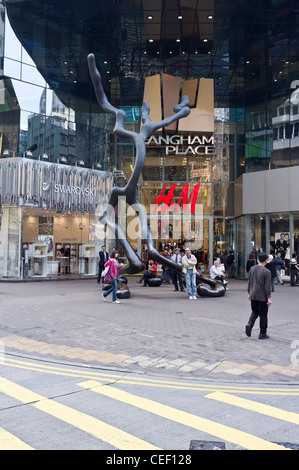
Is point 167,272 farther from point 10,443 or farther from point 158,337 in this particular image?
point 10,443

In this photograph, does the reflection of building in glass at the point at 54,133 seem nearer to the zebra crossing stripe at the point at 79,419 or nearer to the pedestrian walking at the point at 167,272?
the pedestrian walking at the point at 167,272

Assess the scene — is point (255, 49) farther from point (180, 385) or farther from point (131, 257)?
point (180, 385)

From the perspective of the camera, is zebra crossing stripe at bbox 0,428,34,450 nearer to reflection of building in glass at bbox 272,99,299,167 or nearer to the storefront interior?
the storefront interior

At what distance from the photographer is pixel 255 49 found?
2659 cm

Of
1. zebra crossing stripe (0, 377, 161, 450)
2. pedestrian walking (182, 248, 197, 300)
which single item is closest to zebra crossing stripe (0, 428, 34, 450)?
zebra crossing stripe (0, 377, 161, 450)

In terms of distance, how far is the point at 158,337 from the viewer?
8852 millimetres

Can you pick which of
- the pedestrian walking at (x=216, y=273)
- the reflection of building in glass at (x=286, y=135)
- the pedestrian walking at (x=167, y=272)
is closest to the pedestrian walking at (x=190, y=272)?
the pedestrian walking at (x=216, y=273)

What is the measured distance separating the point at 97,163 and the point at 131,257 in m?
13.2

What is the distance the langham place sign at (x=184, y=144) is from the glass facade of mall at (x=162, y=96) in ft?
1.18

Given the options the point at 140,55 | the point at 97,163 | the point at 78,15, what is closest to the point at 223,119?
the point at 140,55

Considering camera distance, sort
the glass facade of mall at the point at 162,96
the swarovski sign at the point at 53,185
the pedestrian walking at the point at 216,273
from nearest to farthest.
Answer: the pedestrian walking at the point at 216,273
the swarovski sign at the point at 53,185
the glass facade of mall at the point at 162,96

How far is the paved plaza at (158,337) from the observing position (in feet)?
22.7

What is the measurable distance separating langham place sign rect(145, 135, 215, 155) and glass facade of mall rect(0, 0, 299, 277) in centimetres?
36

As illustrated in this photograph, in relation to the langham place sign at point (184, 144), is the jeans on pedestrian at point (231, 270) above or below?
below
